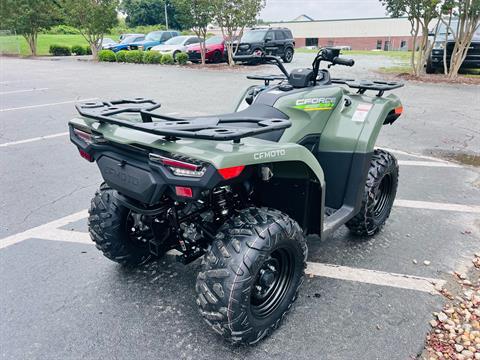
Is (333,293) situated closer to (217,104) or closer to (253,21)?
(217,104)

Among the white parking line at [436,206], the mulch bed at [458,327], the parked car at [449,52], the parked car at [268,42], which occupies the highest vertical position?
the parked car at [268,42]

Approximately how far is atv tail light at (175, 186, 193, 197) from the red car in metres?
19.7

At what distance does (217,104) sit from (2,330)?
7.70 meters

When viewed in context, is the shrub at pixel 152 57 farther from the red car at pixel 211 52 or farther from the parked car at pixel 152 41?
the parked car at pixel 152 41

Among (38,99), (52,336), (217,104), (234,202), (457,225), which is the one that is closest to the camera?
(52,336)

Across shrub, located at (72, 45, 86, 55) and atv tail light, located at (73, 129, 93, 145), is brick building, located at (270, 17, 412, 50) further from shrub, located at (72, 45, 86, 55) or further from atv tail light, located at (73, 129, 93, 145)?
atv tail light, located at (73, 129, 93, 145)

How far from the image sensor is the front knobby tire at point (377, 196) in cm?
334

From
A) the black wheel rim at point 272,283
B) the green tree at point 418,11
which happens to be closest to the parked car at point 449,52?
the green tree at point 418,11

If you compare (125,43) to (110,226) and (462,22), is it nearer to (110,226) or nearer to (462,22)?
(462,22)

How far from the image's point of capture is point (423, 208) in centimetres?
422

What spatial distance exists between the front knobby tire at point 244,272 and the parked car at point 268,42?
1833 cm

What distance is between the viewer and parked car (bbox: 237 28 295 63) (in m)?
Result: 19.9

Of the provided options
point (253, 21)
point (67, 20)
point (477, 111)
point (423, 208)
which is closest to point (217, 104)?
point (477, 111)

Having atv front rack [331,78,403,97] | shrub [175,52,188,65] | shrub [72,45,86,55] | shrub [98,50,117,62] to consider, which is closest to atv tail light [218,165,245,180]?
atv front rack [331,78,403,97]
